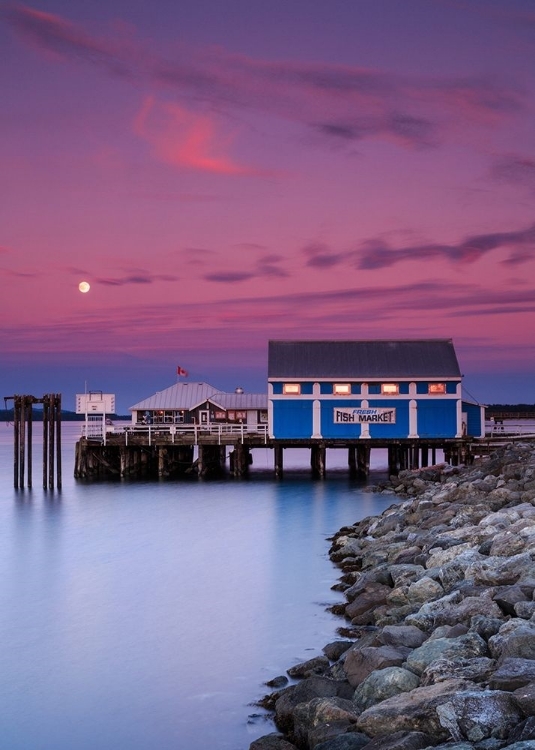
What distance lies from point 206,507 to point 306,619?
18.6 m

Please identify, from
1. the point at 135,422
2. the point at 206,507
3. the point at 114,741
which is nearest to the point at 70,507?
the point at 206,507

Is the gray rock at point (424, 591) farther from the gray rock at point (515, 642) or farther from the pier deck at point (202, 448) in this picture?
the pier deck at point (202, 448)

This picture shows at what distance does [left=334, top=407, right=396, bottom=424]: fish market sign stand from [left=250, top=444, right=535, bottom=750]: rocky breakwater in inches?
903

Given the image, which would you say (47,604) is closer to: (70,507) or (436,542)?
(436,542)

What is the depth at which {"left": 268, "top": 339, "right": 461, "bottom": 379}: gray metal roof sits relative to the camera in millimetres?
43719

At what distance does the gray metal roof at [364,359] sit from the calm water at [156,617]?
10.6 meters

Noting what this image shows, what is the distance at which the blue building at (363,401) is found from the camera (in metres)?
43.2

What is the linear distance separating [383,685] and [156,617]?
26.9 feet

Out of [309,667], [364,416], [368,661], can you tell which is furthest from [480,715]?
[364,416]

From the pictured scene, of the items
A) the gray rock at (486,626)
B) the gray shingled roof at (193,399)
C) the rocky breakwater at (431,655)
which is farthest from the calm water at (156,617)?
the gray shingled roof at (193,399)

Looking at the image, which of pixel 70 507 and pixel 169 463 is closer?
pixel 70 507

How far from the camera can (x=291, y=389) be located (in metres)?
43.4

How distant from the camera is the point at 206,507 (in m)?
34.8

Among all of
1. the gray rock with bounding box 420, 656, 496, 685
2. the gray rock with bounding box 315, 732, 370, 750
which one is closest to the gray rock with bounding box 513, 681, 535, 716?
the gray rock with bounding box 420, 656, 496, 685
